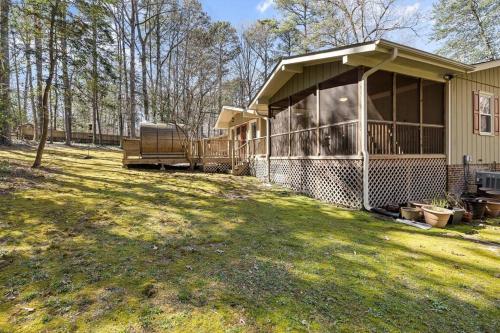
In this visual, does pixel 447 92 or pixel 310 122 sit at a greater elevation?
pixel 447 92

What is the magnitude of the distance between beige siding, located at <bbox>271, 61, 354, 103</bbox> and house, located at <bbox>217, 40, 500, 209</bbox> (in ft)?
0.11

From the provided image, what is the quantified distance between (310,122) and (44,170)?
9.26 meters

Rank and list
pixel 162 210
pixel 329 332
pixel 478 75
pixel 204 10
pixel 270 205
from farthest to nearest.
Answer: pixel 204 10 → pixel 478 75 → pixel 270 205 → pixel 162 210 → pixel 329 332

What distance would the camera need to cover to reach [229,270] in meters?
3.56

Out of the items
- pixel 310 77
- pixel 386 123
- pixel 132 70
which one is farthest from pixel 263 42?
pixel 386 123

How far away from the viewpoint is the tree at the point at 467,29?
1845 centimetres

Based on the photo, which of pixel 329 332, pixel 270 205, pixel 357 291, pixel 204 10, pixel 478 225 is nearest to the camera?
pixel 329 332

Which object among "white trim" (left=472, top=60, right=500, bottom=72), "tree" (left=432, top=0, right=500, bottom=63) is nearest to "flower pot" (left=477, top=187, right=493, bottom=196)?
"white trim" (left=472, top=60, right=500, bottom=72)

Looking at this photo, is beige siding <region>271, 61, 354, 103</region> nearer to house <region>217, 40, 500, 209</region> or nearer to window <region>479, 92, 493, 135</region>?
house <region>217, 40, 500, 209</region>

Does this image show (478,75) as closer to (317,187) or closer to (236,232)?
(317,187)

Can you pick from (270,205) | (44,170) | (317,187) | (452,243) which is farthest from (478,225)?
(44,170)

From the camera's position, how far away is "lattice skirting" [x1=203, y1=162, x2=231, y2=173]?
14867mm

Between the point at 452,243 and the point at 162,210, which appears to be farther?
the point at 162,210

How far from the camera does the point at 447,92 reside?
28.8 ft
